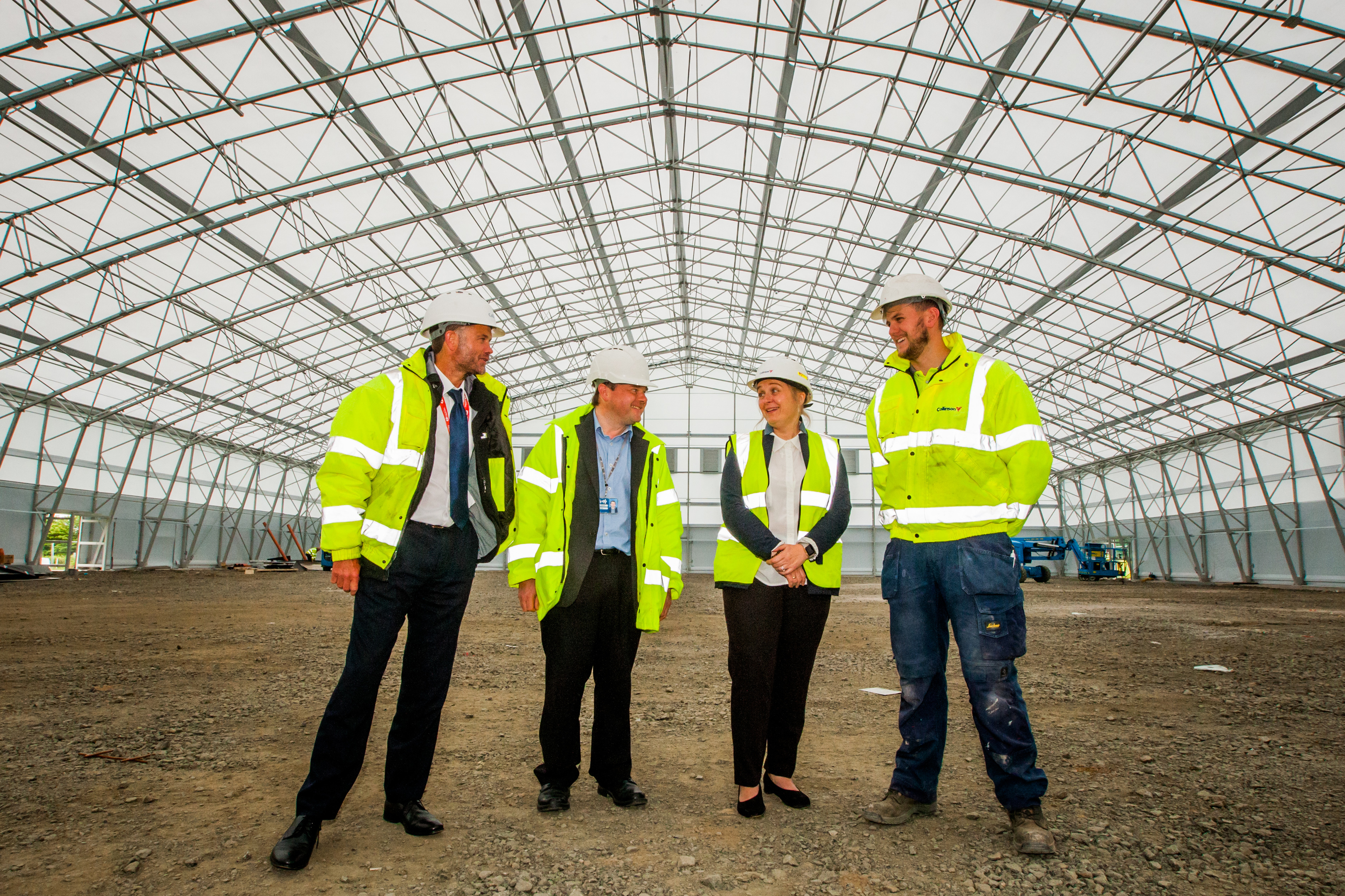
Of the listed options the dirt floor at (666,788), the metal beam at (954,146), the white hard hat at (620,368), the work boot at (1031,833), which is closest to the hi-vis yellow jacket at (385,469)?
the white hard hat at (620,368)

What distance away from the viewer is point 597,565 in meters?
3.17

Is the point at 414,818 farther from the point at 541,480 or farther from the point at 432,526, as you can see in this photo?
the point at 541,480

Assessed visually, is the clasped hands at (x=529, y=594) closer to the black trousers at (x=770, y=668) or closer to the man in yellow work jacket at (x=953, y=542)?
the black trousers at (x=770, y=668)

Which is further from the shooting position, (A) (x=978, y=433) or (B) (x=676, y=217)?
(B) (x=676, y=217)

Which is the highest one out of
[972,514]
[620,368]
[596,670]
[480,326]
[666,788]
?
[480,326]

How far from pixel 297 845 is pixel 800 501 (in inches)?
91.2

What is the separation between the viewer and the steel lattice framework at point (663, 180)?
484 inches

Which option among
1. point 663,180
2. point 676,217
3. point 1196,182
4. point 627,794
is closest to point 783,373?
point 627,794

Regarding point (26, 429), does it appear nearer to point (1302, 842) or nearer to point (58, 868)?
point (58, 868)

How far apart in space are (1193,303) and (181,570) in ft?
111

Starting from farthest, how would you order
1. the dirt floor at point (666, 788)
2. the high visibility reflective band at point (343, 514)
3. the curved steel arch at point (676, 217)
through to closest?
the curved steel arch at point (676, 217) < the high visibility reflective band at point (343, 514) < the dirt floor at point (666, 788)

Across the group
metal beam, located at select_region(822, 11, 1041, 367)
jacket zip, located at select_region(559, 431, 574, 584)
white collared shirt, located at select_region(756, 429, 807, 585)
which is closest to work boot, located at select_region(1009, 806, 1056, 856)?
white collared shirt, located at select_region(756, 429, 807, 585)

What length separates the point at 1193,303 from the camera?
19203mm

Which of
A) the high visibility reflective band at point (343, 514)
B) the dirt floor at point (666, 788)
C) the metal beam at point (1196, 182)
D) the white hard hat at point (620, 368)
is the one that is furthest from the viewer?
the metal beam at point (1196, 182)
